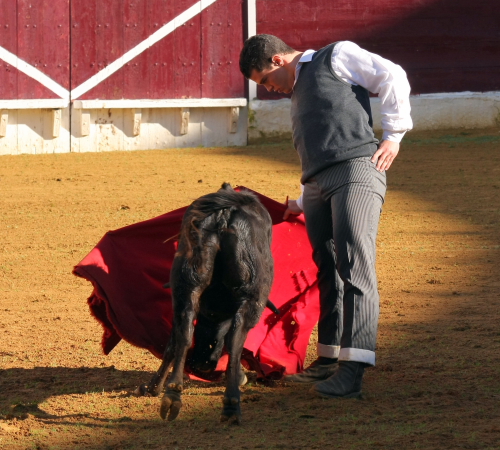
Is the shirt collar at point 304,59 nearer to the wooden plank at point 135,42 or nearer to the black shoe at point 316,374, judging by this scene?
the black shoe at point 316,374

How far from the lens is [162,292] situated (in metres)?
3.71

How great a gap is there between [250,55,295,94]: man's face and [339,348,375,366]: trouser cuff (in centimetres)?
99

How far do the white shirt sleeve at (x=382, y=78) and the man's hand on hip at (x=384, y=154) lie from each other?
0.02 metres

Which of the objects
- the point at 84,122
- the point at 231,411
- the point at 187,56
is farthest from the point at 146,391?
the point at 187,56

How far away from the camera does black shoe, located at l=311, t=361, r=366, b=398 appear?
334 centimetres

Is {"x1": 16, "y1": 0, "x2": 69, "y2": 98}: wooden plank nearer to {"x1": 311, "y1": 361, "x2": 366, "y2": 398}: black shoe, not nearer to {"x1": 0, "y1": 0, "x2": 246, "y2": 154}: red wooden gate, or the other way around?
{"x1": 0, "y1": 0, "x2": 246, "y2": 154}: red wooden gate

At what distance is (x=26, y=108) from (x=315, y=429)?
25.3 ft

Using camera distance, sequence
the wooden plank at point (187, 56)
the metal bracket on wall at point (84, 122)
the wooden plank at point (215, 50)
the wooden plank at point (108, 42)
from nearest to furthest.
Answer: the metal bracket on wall at point (84, 122) → the wooden plank at point (108, 42) → the wooden plank at point (187, 56) → the wooden plank at point (215, 50)

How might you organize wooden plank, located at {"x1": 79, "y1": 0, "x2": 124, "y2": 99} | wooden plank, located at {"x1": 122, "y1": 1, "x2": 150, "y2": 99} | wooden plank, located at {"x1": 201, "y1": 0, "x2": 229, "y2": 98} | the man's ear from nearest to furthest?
the man's ear → wooden plank, located at {"x1": 79, "y1": 0, "x2": 124, "y2": 99} → wooden plank, located at {"x1": 122, "y1": 1, "x2": 150, "y2": 99} → wooden plank, located at {"x1": 201, "y1": 0, "x2": 229, "y2": 98}

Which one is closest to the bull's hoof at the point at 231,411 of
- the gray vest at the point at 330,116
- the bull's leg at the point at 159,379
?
the bull's leg at the point at 159,379

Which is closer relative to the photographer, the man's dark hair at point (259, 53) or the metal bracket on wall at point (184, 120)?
the man's dark hair at point (259, 53)

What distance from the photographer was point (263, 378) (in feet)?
11.8

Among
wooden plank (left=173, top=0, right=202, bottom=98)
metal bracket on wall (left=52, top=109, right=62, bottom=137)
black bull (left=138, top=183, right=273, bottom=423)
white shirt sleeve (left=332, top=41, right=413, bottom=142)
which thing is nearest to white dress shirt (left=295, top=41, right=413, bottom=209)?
white shirt sleeve (left=332, top=41, right=413, bottom=142)

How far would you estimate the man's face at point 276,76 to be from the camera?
334cm
